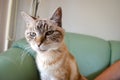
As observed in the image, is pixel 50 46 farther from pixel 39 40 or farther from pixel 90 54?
pixel 90 54

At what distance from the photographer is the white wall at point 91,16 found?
1.74 metres

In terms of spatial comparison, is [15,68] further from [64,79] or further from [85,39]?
Result: [85,39]

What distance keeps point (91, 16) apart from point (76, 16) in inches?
5.5

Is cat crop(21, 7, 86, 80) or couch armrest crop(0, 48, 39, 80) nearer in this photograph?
cat crop(21, 7, 86, 80)

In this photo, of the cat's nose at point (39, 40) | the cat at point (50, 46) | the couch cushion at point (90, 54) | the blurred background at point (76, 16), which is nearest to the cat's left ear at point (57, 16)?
the cat at point (50, 46)

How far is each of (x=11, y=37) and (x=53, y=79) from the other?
35.4 inches

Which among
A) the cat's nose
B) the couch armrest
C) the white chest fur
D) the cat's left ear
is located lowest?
the couch armrest

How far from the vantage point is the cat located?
101 centimetres

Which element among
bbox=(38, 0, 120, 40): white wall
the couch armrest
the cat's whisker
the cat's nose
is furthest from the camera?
bbox=(38, 0, 120, 40): white wall

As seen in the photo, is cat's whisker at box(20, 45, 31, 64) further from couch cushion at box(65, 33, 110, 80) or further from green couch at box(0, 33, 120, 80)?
couch cushion at box(65, 33, 110, 80)

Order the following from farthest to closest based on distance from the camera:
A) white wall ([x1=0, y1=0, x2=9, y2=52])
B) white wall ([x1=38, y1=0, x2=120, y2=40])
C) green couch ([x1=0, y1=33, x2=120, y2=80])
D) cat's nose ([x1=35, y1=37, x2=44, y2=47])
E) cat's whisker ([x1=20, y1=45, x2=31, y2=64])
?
white wall ([x1=38, y1=0, x2=120, y2=40]), white wall ([x1=0, y1=0, x2=9, y2=52]), green couch ([x1=0, y1=33, x2=120, y2=80]), cat's whisker ([x1=20, y1=45, x2=31, y2=64]), cat's nose ([x1=35, y1=37, x2=44, y2=47])

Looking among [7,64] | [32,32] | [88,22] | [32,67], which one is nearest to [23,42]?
[32,67]

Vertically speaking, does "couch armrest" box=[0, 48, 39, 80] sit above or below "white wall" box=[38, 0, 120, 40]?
below

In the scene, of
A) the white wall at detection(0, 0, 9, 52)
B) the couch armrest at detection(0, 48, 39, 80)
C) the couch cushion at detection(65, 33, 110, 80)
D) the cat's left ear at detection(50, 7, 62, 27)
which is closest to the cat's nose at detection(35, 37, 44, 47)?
the cat's left ear at detection(50, 7, 62, 27)
